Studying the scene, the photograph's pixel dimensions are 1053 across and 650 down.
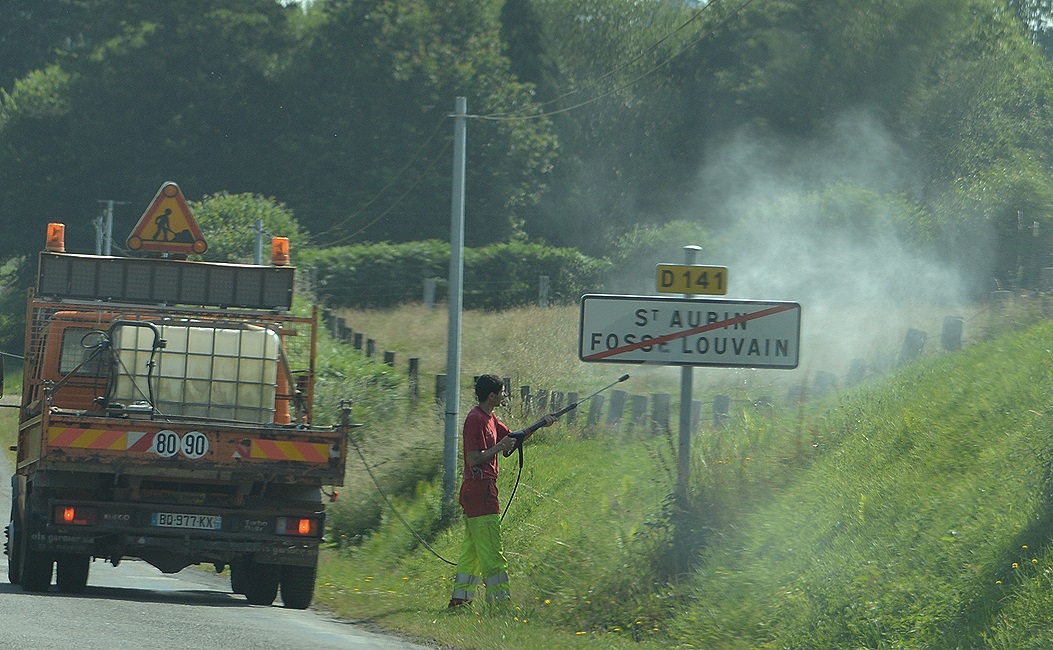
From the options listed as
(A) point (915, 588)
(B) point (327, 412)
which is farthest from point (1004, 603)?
(B) point (327, 412)

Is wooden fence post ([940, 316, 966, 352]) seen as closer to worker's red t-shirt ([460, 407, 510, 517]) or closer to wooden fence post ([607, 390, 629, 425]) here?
wooden fence post ([607, 390, 629, 425])

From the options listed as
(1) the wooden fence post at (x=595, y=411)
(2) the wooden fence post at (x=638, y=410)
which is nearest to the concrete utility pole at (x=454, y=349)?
(2) the wooden fence post at (x=638, y=410)

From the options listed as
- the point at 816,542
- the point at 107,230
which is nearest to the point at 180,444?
the point at 816,542

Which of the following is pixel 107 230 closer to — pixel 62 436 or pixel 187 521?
pixel 187 521

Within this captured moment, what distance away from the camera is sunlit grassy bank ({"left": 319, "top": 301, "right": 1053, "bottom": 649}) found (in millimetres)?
10109

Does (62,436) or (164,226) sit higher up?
(164,226)

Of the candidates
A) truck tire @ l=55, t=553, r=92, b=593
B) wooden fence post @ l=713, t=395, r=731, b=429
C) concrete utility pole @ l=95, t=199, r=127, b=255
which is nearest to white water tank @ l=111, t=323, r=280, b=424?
truck tire @ l=55, t=553, r=92, b=593

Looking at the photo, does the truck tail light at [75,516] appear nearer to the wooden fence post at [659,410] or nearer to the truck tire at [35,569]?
the truck tire at [35,569]

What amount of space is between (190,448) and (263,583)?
1.93m

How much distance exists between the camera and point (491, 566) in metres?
12.3

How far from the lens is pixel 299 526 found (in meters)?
13.4

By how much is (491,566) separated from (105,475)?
131 inches

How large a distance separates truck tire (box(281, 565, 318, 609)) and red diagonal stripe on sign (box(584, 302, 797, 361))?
3.23 m

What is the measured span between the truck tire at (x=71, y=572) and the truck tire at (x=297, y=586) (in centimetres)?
164
